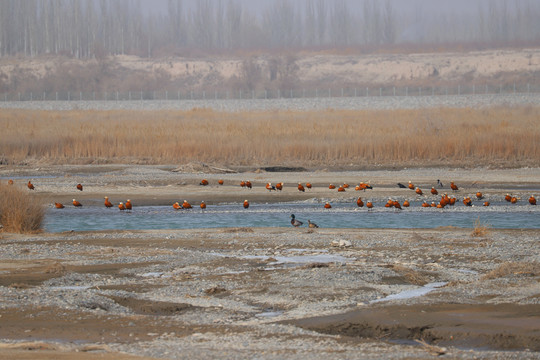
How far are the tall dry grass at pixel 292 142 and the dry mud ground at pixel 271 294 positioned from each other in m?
20.3

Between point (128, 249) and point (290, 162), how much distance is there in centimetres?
2301

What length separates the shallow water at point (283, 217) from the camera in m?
20.7

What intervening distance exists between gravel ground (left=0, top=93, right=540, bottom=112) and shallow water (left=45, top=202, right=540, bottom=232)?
2150 inches

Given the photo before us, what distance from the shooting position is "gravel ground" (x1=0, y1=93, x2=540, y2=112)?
80375 millimetres

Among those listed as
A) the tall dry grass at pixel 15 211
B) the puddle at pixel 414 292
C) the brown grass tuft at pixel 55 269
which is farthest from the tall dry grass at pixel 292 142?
the puddle at pixel 414 292

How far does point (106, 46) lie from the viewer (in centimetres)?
15388

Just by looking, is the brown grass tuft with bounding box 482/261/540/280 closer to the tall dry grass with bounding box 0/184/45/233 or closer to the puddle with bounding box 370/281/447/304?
the puddle with bounding box 370/281/447/304

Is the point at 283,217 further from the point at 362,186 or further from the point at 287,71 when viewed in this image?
the point at 287,71

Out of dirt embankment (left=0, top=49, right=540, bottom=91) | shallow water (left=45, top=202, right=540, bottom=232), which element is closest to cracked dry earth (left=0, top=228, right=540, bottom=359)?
shallow water (left=45, top=202, right=540, bottom=232)

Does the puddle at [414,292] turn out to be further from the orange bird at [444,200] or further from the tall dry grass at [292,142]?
the tall dry grass at [292,142]

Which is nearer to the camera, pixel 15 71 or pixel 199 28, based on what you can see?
pixel 15 71

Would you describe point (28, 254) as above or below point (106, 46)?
below

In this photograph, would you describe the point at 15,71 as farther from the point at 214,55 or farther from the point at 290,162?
the point at 290,162

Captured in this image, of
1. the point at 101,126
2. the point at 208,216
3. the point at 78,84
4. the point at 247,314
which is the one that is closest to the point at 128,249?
the point at 247,314
